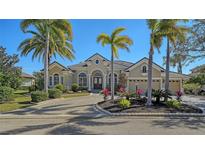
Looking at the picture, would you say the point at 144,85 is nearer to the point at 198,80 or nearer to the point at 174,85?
the point at 174,85

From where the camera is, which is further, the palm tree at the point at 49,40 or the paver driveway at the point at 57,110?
the palm tree at the point at 49,40

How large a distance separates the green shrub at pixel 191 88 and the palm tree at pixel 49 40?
13135 mm

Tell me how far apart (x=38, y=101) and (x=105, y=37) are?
6437 mm

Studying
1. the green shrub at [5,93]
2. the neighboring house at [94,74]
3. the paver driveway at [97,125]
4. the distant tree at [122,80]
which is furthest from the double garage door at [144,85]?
the green shrub at [5,93]

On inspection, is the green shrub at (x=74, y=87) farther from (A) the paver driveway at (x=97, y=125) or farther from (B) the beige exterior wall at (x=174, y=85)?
(A) the paver driveway at (x=97, y=125)

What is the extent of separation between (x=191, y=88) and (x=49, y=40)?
15925 millimetres

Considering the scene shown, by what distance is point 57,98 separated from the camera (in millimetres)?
17766

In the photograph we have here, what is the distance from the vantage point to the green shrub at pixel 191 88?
945 inches

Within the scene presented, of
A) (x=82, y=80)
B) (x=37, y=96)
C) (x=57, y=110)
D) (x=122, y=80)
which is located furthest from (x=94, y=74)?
(x=57, y=110)

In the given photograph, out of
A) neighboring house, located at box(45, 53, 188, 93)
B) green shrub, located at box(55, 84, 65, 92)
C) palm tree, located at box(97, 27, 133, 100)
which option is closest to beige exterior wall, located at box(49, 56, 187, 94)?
neighboring house, located at box(45, 53, 188, 93)

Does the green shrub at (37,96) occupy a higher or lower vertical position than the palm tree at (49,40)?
lower

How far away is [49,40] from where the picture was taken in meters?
18.1

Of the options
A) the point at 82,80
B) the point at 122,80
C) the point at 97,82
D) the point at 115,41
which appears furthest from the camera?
the point at 97,82
